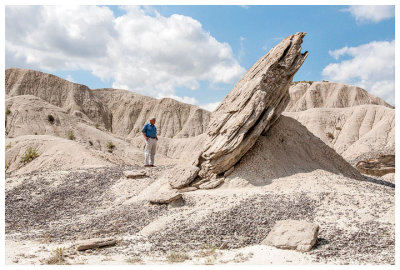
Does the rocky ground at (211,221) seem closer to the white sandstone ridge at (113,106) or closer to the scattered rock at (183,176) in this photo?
the scattered rock at (183,176)

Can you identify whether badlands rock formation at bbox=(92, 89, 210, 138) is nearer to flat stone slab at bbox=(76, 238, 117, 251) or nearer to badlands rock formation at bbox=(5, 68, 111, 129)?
badlands rock formation at bbox=(5, 68, 111, 129)

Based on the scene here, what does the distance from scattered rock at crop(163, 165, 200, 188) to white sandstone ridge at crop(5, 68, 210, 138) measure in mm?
47529

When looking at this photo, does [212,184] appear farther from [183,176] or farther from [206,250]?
[206,250]

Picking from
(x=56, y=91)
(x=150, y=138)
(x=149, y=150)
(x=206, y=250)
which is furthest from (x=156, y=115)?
(x=206, y=250)

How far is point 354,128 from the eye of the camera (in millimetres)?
35875

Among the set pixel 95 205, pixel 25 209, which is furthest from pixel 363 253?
pixel 25 209

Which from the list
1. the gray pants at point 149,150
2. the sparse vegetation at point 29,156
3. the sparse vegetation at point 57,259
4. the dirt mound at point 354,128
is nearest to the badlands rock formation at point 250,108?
the gray pants at point 149,150

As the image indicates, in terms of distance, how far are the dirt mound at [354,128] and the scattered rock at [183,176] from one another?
21.6 meters

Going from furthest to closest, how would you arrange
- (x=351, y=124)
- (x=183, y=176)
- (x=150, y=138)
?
(x=351, y=124) < (x=150, y=138) < (x=183, y=176)

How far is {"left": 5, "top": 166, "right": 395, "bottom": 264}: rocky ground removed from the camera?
646 cm

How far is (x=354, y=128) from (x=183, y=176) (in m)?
29.6

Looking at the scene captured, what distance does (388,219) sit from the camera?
7848 millimetres
